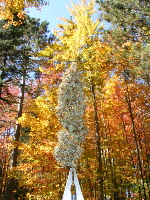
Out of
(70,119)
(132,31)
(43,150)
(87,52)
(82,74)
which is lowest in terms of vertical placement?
(43,150)

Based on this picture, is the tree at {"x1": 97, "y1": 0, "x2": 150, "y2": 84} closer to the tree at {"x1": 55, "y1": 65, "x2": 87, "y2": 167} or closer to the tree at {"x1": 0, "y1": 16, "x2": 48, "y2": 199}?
the tree at {"x1": 55, "y1": 65, "x2": 87, "y2": 167}

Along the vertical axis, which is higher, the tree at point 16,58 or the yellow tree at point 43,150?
the tree at point 16,58

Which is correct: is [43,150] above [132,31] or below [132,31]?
below

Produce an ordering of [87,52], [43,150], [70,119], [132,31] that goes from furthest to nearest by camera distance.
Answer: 1. [132,31]
2. [87,52]
3. [43,150]
4. [70,119]

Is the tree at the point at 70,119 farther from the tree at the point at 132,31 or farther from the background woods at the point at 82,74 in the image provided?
the tree at the point at 132,31

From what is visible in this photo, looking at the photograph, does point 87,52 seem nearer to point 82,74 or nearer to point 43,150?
point 82,74

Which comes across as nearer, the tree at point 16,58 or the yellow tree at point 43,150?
the yellow tree at point 43,150

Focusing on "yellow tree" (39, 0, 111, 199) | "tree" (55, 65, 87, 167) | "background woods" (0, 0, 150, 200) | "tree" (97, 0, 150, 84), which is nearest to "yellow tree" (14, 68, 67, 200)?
"background woods" (0, 0, 150, 200)

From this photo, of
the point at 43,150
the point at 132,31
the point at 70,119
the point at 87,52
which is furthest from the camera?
the point at 132,31

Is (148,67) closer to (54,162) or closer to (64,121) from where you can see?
(64,121)

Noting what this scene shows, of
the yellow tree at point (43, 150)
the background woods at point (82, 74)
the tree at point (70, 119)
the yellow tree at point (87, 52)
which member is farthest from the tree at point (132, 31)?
the yellow tree at point (43, 150)

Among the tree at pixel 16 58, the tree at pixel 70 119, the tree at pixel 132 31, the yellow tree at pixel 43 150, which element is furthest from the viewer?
the tree at pixel 16 58

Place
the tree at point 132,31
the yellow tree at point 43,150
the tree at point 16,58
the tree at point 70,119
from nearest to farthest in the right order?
the tree at point 70,119
the yellow tree at point 43,150
the tree at point 132,31
the tree at point 16,58

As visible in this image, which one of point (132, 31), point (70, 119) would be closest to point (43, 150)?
point (70, 119)
